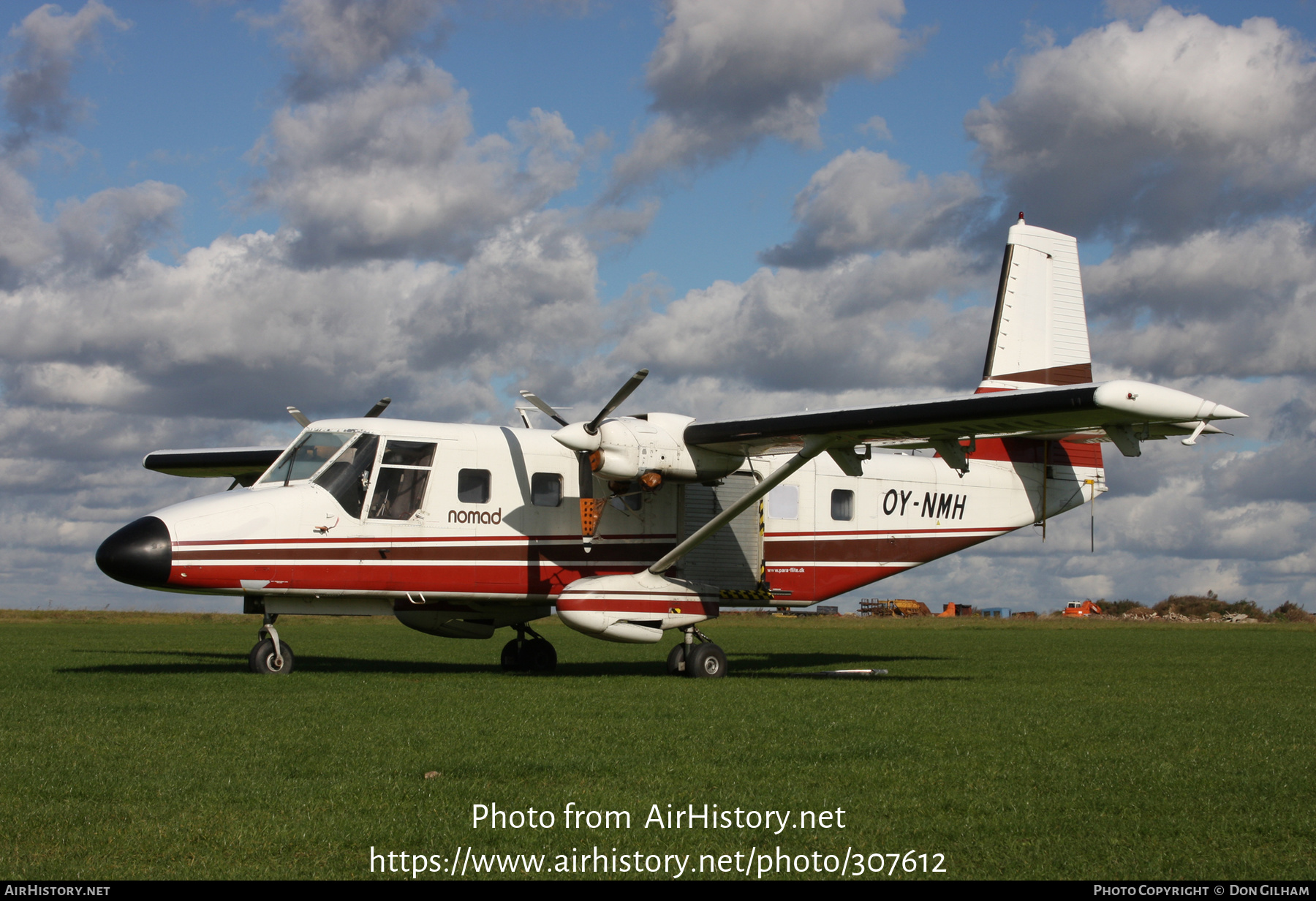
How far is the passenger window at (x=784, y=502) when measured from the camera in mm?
16672

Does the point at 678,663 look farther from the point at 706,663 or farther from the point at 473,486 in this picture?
the point at 473,486

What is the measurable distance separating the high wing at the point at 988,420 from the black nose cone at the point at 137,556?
6.54m

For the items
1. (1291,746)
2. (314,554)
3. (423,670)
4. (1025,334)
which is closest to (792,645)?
(1025,334)

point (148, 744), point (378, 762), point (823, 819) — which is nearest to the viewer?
point (823, 819)

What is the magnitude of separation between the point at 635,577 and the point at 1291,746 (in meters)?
8.12

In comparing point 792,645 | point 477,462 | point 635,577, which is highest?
point 477,462

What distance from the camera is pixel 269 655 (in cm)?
1370

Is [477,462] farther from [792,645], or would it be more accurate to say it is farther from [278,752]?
[792,645]

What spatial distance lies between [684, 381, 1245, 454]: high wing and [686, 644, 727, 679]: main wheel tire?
8.85 ft

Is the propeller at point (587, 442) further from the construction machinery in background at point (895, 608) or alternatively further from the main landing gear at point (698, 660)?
the construction machinery in background at point (895, 608)

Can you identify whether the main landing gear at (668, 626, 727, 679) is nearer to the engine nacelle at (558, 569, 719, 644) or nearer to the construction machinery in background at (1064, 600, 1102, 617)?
the engine nacelle at (558, 569, 719, 644)

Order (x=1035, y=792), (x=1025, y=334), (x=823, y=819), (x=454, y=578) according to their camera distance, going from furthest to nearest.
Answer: (x=1025, y=334) → (x=454, y=578) → (x=1035, y=792) → (x=823, y=819)

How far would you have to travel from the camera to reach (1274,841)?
5230 millimetres

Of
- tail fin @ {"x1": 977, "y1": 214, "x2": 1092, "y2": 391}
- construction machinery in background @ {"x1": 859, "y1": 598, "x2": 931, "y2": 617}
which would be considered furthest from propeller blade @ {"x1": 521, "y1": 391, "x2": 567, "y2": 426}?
construction machinery in background @ {"x1": 859, "y1": 598, "x2": 931, "y2": 617}
